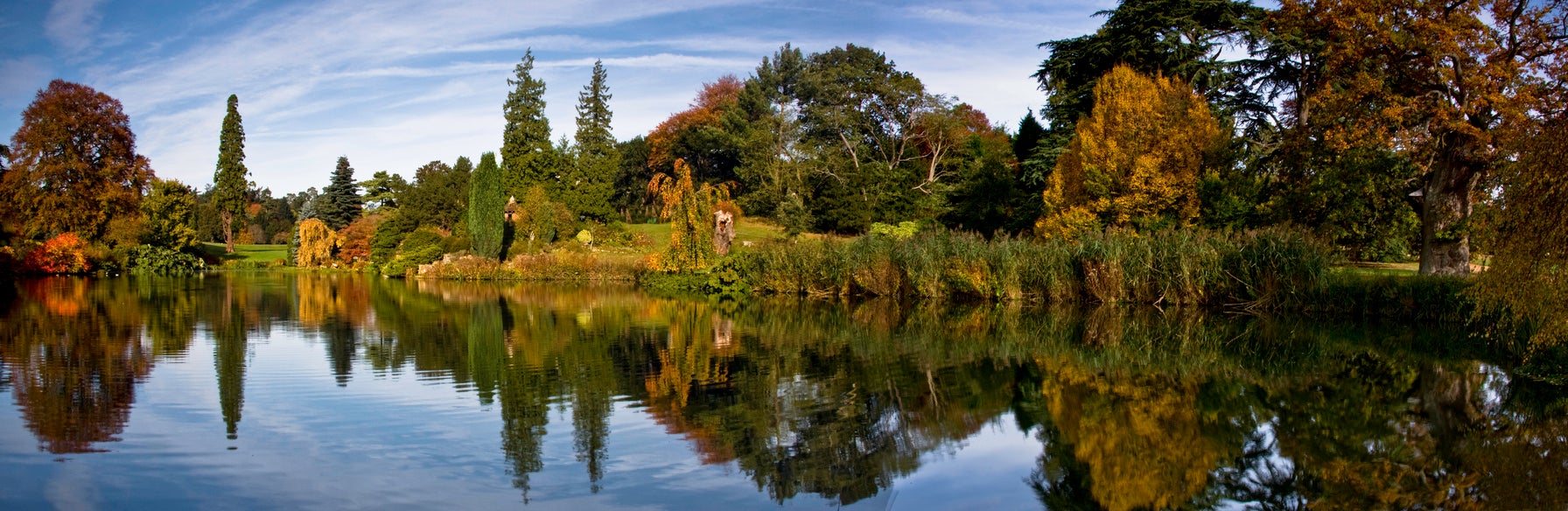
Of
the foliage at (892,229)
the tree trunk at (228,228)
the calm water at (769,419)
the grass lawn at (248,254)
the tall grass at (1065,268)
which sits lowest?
the calm water at (769,419)

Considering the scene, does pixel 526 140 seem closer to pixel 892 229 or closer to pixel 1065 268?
pixel 892 229

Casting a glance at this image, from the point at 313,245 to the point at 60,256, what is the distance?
10330 millimetres

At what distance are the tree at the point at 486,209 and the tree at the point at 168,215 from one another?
13579 millimetres

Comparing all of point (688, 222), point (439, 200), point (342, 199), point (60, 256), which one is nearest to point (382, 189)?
point (342, 199)

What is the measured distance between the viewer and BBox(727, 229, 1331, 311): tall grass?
58.0 ft

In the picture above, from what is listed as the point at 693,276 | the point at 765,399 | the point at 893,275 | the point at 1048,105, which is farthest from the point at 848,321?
the point at 1048,105

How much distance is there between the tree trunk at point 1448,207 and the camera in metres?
16.9

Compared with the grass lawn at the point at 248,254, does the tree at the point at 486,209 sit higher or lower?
higher

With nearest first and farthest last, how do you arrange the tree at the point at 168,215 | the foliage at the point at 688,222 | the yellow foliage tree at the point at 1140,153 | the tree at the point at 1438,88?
the tree at the point at 1438,88, the yellow foliage tree at the point at 1140,153, the foliage at the point at 688,222, the tree at the point at 168,215

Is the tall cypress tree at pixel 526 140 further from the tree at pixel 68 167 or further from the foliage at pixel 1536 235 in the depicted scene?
the foliage at pixel 1536 235

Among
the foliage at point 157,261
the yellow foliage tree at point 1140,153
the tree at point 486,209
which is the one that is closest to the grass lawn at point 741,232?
the tree at point 486,209

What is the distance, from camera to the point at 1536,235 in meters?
7.64

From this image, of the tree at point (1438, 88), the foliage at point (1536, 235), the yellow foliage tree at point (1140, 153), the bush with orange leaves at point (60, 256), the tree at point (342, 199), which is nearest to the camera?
the foliage at point (1536, 235)

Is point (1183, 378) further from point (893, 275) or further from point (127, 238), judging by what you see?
point (127, 238)
